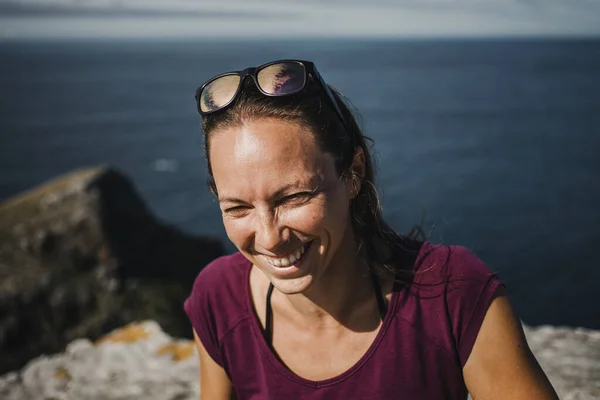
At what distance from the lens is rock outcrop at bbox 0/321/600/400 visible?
14.7 ft

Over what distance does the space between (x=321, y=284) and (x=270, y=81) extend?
1.12 metres

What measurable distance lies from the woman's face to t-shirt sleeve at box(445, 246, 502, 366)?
60cm

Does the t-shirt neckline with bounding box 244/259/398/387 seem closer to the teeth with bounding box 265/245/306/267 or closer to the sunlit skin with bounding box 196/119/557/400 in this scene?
the sunlit skin with bounding box 196/119/557/400

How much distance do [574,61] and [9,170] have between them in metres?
133

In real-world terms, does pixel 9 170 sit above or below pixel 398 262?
below

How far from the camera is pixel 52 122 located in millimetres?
82125

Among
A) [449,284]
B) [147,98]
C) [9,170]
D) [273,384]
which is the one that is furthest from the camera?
[147,98]

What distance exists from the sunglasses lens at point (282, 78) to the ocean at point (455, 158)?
34.8 inches

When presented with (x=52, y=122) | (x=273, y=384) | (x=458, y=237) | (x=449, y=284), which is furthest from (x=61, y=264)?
(x=52, y=122)

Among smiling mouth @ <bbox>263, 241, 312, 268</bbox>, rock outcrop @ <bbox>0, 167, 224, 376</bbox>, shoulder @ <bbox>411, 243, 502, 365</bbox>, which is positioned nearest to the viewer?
shoulder @ <bbox>411, 243, 502, 365</bbox>

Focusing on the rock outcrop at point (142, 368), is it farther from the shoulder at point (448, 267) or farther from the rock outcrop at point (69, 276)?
the rock outcrop at point (69, 276)

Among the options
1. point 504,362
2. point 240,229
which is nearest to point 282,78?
point 240,229

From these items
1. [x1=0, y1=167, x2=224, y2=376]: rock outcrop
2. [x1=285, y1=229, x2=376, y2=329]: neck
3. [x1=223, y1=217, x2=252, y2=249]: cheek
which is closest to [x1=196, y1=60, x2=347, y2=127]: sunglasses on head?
[x1=223, y1=217, x2=252, y2=249]: cheek

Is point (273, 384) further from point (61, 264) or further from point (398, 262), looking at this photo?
point (61, 264)
